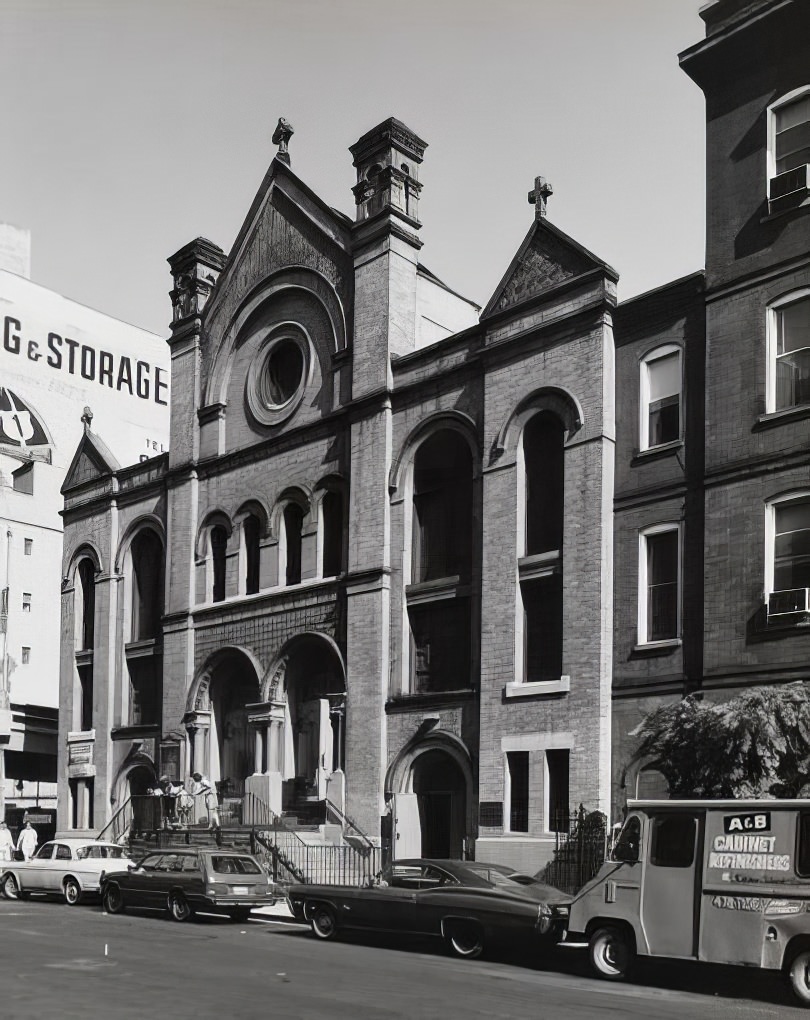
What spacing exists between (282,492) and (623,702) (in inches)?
515

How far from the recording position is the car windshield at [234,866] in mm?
23312

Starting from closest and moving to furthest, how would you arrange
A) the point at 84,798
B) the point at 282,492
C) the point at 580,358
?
the point at 580,358
the point at 282,492
the point at 84,798

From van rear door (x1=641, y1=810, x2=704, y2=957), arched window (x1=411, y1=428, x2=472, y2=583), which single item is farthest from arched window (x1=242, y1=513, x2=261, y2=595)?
van rear door (x1=641, y1=810, x2=704, y2=957)

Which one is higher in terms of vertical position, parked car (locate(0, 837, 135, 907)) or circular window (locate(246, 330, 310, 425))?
circular window (locate(246, 330, 310, 425))

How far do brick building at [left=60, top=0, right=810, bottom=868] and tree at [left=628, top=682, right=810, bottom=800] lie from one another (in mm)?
3161

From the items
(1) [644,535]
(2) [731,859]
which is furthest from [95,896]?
(2) [731,859]

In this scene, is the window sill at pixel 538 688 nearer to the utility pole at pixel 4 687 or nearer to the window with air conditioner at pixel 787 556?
the window with air conditioner at pixel 787 556

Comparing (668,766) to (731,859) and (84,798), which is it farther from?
(84,798)

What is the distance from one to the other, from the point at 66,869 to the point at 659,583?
44.4 feet

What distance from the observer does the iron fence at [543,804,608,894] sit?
2558 centimetres

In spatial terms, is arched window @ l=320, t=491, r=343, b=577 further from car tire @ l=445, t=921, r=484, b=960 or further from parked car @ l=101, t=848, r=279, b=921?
car tire @ l=445, t=921, r=484, b=960

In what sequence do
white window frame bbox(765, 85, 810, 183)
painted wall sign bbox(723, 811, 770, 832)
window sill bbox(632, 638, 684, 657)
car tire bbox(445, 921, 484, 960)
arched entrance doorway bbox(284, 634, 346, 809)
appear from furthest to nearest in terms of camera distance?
arched entrance doorway bbox(284, 634, 346, 809) < window sill bbox(632, 638, 684, 657) < white window frame bbox(765, 85, 810, 183) < car tire bbox(445, 921, 484, 960) < painted wall sign bbox(723, 811, 770, 832)

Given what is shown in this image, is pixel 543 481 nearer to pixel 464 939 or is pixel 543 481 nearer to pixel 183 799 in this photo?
pixel 464 939

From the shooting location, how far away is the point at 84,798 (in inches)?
1651
